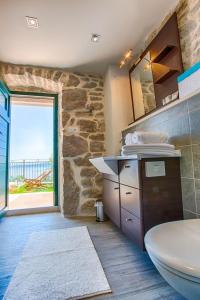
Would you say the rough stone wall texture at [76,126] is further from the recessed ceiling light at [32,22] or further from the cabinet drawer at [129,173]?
the cabinet drawer at [129,173]

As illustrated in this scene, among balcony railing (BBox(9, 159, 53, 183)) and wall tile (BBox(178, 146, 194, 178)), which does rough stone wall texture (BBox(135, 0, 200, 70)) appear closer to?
wall tile (BBox(178, 146, 194, 178))

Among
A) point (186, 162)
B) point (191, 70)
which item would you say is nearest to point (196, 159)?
point (186, 162)

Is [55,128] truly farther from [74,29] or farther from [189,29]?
[189,29]

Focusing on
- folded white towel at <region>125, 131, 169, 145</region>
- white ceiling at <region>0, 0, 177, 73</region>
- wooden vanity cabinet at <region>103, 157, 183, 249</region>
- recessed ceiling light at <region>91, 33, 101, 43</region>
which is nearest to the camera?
wooden vanity cabinet at <region>103, 157, 183, 249</region>

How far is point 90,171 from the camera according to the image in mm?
2791

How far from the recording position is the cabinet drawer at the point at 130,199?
4.31ft

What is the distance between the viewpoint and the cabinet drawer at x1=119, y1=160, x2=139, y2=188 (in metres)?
1.35

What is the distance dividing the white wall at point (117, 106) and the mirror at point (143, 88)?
16 cm

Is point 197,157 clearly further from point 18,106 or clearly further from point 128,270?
point 18,106

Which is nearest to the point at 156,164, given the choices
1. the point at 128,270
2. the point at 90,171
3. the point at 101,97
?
the point at 128,270

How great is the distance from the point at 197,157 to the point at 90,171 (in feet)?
5.84

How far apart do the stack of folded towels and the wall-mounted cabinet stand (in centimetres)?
47

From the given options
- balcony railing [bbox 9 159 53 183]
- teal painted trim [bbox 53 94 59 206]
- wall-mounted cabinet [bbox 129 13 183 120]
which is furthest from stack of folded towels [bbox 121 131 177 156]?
balcony railing [bbox 9 159 53 183]

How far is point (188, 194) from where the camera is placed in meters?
1.34
